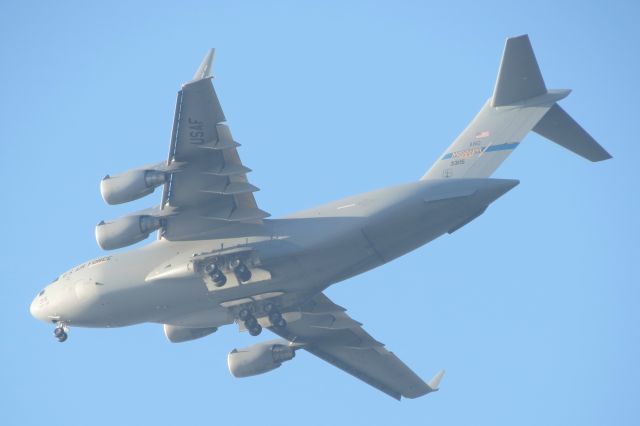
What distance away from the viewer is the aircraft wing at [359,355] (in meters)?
21.8

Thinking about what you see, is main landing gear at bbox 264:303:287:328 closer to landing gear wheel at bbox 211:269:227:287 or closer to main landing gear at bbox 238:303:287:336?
main landing gear at bbox 238:303:287:336

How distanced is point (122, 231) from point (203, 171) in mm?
1681

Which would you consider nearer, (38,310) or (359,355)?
(38,310)

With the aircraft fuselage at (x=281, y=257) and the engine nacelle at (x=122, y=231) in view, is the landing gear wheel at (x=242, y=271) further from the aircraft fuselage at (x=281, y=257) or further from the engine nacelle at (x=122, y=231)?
the engine nacelle at (x=122, y=231)

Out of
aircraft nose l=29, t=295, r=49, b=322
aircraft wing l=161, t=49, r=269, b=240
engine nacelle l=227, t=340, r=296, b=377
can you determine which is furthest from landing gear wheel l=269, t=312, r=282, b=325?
aircraft nose l=29, t=295, r=49, b=322

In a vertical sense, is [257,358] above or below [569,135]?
below

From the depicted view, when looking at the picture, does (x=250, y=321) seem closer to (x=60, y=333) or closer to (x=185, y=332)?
(x=185, y=332)

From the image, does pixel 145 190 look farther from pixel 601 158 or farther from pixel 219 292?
pixel 601 158

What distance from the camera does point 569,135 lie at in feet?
60.8

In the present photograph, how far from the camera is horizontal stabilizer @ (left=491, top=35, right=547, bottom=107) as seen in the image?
18031 mm

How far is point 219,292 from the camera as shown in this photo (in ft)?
61.7

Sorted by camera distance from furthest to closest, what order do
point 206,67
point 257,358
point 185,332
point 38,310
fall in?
point 257,358 → point 185,332 → point 38,310 → point 206,67

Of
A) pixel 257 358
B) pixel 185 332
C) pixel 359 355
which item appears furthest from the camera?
pixel 359 355

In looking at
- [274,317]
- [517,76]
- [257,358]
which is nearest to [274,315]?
[274,317]
